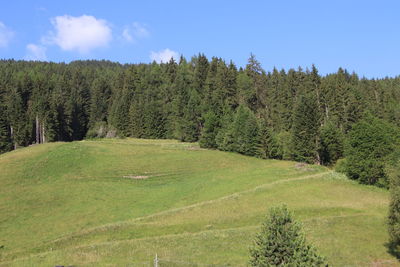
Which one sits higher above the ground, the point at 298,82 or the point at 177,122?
the point at 298,82

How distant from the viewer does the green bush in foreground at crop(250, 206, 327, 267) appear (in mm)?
15906

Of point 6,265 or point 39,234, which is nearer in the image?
point 6,265

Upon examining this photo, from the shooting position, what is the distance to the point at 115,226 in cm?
3897

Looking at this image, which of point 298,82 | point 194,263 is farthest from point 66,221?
point 298,82

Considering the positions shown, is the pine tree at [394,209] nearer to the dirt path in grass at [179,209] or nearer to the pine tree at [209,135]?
the dirt path in grass at [179,209]

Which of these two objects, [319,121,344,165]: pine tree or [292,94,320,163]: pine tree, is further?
[319,121,344,165]: pine tree

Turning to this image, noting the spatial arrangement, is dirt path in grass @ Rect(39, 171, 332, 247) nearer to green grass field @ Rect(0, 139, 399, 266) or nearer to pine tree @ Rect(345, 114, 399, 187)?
green grass field @ Rect(0, 139, 399, 266)

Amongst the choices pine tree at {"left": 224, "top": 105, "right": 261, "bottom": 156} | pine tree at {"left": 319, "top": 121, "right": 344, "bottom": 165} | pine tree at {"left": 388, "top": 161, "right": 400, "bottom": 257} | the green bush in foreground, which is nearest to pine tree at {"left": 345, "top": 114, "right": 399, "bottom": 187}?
pine tree at {"left": 319, "top": 121, "right": 344, "bottom": 165}

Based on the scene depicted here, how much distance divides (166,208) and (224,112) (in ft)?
185

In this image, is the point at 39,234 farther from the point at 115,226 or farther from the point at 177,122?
the point at 177,122

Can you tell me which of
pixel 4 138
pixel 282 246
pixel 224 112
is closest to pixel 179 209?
pixel 282 246

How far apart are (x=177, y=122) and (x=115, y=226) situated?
7312cm

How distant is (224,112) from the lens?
326ft

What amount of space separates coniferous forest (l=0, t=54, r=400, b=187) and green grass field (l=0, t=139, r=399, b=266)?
6.96 m
